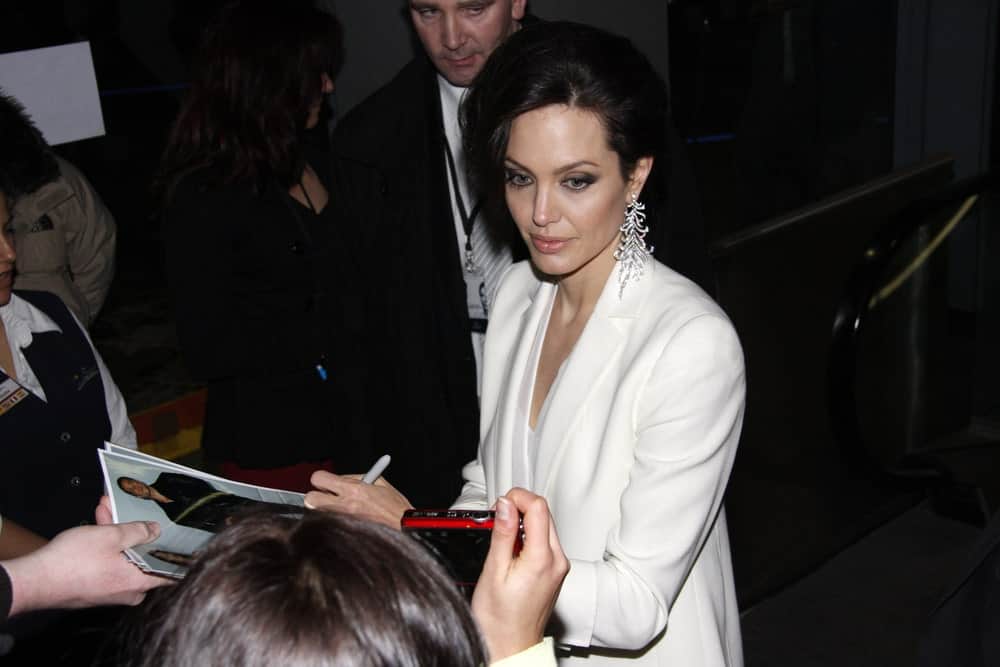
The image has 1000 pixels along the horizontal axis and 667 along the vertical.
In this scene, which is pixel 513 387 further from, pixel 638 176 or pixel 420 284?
pixel 420 284

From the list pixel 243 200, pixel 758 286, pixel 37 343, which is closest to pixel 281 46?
pixel 243 200

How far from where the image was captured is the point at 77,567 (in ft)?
→ 6.43

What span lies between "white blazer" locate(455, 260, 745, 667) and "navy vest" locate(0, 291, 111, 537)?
1.06 metres

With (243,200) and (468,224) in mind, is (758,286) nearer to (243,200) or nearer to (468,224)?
(468,224)

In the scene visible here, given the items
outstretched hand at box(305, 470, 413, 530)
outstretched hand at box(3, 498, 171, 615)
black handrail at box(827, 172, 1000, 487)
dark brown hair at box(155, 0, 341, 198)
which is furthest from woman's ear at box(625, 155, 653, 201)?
black handrail at box(827, 172, 1000, 487)

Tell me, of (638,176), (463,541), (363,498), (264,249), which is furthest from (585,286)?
(264,249)

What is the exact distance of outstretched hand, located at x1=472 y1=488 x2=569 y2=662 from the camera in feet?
5.19

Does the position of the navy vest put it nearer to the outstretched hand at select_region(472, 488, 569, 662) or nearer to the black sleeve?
the black sleeve

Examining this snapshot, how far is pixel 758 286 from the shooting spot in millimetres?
4547

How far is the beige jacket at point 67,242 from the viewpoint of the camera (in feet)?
11.7

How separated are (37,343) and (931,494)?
4168 millimetres

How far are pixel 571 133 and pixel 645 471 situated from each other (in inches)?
29.0

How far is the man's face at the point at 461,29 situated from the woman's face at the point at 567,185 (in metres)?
1.10

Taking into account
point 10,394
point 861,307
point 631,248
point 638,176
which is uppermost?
point 638,176
